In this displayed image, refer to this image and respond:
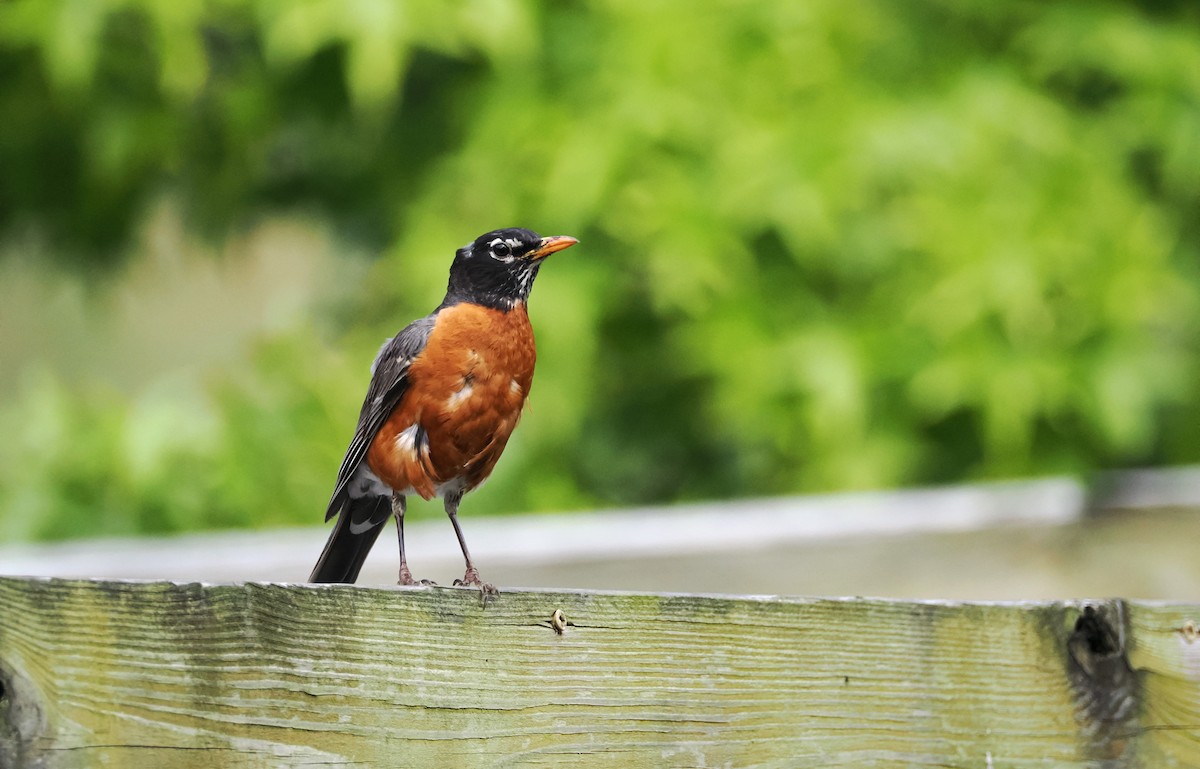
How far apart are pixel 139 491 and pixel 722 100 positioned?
255 centimetres

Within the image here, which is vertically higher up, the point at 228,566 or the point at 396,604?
the point at 228,566

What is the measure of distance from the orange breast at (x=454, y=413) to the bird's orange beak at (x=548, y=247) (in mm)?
170

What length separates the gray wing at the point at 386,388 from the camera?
2.20m

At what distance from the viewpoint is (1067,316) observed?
186 inches

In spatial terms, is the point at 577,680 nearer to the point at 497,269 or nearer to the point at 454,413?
the point at 454,413

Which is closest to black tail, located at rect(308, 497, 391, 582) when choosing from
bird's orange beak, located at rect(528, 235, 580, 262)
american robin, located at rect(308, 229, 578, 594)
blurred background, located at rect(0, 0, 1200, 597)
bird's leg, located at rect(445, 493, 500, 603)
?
american robin, located at rect(308, 229, 578, 594)

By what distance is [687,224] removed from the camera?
4.61m

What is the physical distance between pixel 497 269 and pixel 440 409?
0.30 metres

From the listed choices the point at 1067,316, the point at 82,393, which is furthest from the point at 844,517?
the point at 82,393

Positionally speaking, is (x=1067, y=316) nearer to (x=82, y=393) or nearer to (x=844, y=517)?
(x=844, y=517)

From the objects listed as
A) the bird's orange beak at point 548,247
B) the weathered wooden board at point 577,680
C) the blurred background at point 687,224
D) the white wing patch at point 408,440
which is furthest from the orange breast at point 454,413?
the blurred background at point 687,224

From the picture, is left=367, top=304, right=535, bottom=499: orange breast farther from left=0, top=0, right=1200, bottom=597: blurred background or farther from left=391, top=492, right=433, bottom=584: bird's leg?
left=0, top=0, right=1200, bottom=597: blurred background

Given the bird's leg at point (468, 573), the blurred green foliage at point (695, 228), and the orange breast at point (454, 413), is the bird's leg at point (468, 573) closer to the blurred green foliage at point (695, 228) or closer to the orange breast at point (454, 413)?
the orange breast at point (454, 413)

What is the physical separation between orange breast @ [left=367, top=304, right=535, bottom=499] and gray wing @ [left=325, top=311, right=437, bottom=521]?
0.04 feet
